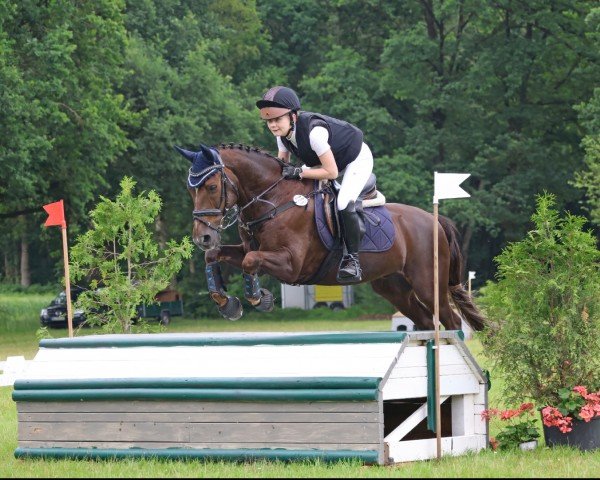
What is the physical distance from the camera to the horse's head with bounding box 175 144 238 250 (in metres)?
7.60

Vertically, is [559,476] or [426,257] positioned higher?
[426,257]

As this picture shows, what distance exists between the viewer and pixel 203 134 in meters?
32.4

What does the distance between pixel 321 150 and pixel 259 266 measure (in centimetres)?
92

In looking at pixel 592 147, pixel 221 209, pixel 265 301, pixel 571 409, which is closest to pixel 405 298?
pixel 265 301

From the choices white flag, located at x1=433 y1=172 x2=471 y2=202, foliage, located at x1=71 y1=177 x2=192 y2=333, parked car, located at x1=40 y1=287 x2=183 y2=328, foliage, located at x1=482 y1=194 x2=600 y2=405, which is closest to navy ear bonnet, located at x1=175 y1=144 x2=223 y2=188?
white flag, located at x1=433 y1=172 x2=471 y2=202

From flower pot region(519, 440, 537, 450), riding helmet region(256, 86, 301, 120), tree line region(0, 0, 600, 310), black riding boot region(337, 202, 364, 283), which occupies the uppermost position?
tree line region(0, 0, 600, 310)

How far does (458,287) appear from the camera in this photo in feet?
29.5

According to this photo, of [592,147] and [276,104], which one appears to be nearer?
[276,104]

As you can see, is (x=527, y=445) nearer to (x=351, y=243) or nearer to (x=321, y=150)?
(x=351, y=243)

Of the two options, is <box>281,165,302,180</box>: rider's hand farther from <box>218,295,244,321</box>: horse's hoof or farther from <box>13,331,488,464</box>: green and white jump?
<box>13,331,488,464</box>: green and white jump

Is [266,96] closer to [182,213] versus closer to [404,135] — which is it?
[182,213]

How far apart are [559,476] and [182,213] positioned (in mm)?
29086

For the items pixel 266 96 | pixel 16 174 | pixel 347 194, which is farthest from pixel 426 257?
pixel 16 174

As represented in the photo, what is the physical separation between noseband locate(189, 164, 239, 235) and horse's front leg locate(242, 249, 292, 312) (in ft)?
0.94
